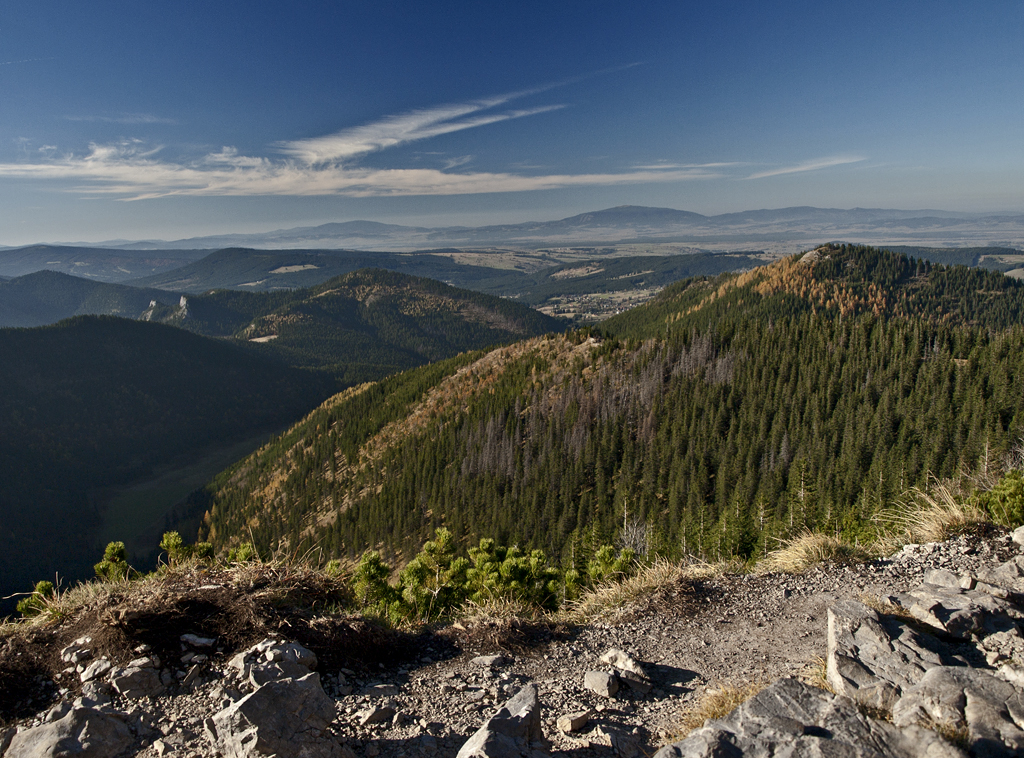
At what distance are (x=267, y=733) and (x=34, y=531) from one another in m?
227

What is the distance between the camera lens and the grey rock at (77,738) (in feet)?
19.9

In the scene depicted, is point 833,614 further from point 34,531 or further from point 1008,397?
point 34,531

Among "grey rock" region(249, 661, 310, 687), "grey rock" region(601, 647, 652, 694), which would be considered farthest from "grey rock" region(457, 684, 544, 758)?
"grey rock" region(249, 661, 310, 687)

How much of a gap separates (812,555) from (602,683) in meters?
6.48

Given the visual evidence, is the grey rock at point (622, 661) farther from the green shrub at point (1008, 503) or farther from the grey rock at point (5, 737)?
the green shrub at point (1008, 503)

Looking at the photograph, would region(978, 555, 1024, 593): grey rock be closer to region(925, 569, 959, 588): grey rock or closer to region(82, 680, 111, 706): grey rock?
region(925, 569, 959, 588): grey rock

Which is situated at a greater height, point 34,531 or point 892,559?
point 892,559

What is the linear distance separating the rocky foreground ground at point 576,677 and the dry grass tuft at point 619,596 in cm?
33

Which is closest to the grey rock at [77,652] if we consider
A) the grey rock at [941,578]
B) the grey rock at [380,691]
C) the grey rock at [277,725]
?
the grey rock at [277,725]

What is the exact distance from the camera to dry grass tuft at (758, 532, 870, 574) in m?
11.4

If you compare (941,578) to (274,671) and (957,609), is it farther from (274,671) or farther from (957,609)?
(274,671)

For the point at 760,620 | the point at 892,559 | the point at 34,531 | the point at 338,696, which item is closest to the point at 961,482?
the point at 892,559

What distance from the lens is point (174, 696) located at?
289 inches

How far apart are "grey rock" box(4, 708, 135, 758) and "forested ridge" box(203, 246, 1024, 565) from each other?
139ft
